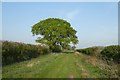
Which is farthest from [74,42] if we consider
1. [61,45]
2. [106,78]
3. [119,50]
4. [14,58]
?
[106,78]

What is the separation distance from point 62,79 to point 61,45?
5407 centimetres

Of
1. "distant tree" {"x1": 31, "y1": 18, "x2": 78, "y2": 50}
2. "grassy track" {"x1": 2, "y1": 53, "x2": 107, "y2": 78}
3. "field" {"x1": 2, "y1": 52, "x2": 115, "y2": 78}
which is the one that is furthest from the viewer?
"distant tree" {"x1": 31, "y1": 18, "x2": 78, "y2": 50}

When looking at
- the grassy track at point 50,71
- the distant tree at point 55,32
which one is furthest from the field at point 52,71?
the distant tree at point 55,32

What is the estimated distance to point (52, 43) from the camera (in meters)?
63.1

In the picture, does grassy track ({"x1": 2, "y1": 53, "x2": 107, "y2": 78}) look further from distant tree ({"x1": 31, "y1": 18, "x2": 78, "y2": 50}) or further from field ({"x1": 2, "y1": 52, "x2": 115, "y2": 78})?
distant tree ({"x1": 31, "y1": 18, "x2": 78, "y2": 50})

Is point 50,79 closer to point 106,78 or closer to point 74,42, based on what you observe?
point 106,78

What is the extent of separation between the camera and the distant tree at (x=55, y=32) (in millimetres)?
62987

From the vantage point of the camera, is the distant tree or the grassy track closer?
the grassy track

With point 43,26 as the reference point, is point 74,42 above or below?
below

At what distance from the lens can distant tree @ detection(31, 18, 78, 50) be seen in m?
63.0

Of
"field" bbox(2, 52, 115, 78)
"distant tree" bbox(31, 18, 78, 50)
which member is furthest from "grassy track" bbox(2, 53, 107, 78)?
"distant tree" bbox(31, 18, 78, 50)

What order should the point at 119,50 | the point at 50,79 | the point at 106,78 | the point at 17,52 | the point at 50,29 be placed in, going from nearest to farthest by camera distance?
the point at 50,79 < the point at 106,78 < the point at 17,52 < the point at 119,50 < the point at 50,29

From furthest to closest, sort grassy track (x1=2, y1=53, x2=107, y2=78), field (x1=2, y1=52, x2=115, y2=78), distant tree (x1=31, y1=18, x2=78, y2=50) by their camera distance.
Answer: distant tree (x1=31, y1=18, x2=78, y2=50)
field (x1=2, y1=52, x2=115, y2=78)
grassy track (x1=2, y1=53, x2=107, y2=78)

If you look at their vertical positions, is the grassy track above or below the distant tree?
below
